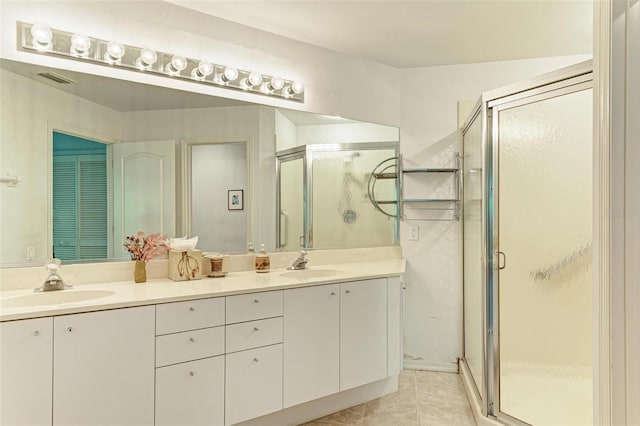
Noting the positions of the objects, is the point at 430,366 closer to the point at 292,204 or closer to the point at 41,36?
the point at 292,204

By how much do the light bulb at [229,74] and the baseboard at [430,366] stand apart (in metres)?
2.43

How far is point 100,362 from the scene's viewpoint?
1.55 meters

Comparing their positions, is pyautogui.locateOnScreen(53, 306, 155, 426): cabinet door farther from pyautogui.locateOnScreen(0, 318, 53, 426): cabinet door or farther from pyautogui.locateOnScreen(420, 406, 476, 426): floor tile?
pyautogui.locateOnScreen(420, 406, 476, 426): floor tile

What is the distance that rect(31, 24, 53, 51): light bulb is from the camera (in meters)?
1.80

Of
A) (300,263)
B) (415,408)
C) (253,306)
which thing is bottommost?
(415,408)

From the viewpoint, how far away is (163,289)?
6.10 ft

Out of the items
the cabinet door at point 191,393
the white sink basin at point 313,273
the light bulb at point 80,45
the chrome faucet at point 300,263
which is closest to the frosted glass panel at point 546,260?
the white sink basin at point 313,273

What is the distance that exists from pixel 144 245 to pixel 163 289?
0.33 meters

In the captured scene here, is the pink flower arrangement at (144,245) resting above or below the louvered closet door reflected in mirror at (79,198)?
below

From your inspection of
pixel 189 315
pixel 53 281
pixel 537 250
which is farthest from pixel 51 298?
pixel 537 250

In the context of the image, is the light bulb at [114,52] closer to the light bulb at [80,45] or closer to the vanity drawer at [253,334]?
the light bulb at [80,45]

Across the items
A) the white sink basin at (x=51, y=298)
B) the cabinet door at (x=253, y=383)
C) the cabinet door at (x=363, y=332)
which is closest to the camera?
the white sink basin at (x=51, y=298)

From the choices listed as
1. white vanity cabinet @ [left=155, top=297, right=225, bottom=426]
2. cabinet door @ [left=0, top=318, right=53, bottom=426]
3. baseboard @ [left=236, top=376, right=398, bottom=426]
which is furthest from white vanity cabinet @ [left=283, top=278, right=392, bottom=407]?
cabinet door @ [left=0, top=318, right=53, bottom=426]

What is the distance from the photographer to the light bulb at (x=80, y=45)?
1.90 m
